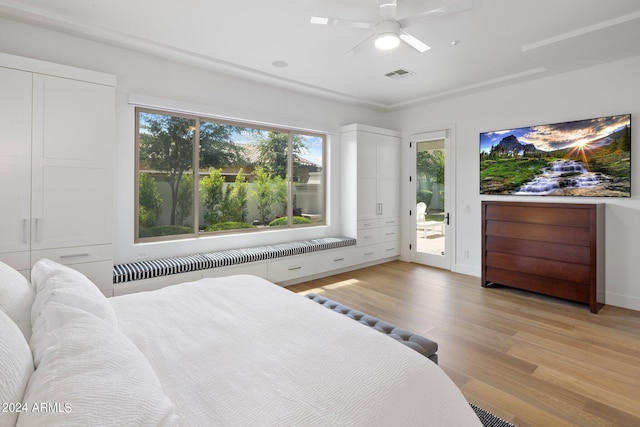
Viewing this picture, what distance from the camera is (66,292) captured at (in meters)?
1.31

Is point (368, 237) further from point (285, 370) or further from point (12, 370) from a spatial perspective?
point (12, 370)

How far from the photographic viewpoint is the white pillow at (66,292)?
1266 millimetres

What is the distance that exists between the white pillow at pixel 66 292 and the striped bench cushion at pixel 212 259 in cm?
156

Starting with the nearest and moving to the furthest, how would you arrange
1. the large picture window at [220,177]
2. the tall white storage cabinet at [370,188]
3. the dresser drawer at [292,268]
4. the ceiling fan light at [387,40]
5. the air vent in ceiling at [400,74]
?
the ceiling fan light at [387,40]
the large picture window at [220,177]
the air vent in ceiling at [400,74]
the dresser drawer at [292,268]
the tall white storage cabinet at [370,188]

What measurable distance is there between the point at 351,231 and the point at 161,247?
2.87m

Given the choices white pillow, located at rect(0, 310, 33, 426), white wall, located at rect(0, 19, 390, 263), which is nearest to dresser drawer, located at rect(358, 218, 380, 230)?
white wall, located at rect(0, 19, 390, 263)

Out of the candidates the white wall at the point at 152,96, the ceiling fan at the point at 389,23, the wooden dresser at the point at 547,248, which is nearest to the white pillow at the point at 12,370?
the ceiling fan at the point at 389,23

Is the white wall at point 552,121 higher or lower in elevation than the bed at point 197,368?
higher

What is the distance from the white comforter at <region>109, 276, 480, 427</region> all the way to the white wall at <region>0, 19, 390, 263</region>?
2088 millimetres

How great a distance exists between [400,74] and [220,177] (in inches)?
107

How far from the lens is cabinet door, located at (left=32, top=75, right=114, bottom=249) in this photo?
8.70 ft

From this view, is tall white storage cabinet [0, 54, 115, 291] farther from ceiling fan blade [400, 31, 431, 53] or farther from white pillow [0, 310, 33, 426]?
ceiling fan blade [400, 31, 431, 53]

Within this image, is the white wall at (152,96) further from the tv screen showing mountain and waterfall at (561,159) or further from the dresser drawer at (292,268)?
the tv screen showing mountain and waterfall at (561,159)

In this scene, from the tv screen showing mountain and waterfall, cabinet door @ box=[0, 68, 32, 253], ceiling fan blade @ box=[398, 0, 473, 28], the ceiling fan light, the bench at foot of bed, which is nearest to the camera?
the bench at foot of bed
